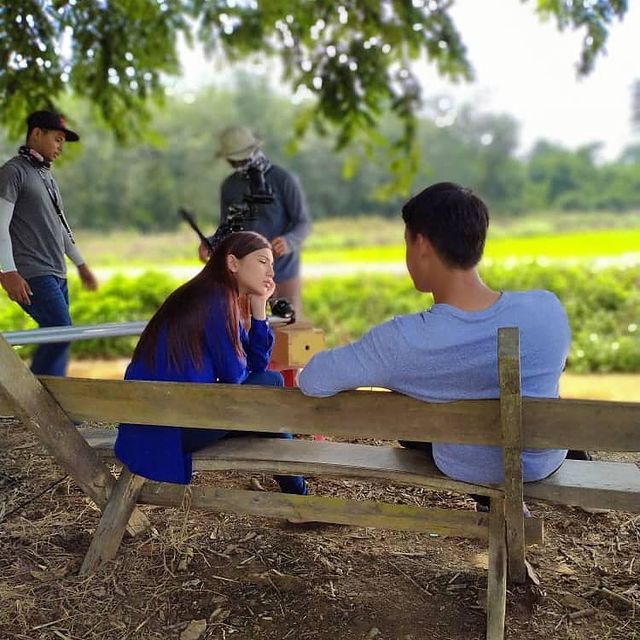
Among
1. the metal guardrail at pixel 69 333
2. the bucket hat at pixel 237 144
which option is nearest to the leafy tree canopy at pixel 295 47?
the bucket hat at pixel 237 144

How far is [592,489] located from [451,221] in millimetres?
929

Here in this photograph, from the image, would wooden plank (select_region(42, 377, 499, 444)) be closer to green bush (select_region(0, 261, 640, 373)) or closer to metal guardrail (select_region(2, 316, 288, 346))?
metal guardrail (select_region(2, 316, 288, 346))

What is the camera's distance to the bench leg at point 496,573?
253 centimetres

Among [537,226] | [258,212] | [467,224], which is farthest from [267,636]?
[537,226]

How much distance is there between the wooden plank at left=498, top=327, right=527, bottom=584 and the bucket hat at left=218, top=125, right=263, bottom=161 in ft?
11.5

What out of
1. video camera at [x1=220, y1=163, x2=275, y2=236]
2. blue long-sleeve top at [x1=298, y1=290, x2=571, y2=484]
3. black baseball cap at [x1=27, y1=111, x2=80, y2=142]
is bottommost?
blue long-sleeve top at [x1=298, y1=290, x2=571, y2=484]

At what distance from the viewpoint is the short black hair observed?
7.82 feet

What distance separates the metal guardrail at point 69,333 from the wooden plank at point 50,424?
0.47 metres

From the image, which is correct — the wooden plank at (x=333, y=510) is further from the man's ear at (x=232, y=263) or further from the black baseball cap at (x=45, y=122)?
the black baseball cap at (x=45, y=122)

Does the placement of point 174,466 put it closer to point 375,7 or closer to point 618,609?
point 618,609

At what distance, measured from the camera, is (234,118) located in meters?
41.3

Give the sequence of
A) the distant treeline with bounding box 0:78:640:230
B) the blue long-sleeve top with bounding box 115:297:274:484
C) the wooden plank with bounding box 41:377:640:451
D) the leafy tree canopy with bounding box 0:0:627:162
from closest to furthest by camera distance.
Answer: the wooden plank with bounding box 41:377:640:451, the blue long-sleeve top with bounding box 115:297:274:484, the leafy tree canopy with bounding box 0:0:627:162, the distant treeline with bounding box 0:78:640:230

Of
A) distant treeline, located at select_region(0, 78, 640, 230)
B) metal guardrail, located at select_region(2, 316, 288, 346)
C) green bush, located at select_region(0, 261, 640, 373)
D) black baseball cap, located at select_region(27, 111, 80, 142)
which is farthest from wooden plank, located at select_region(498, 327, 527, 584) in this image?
distant treeline, located at select_region(0, 78, 640, 230)

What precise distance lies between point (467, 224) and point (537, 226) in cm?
2711
